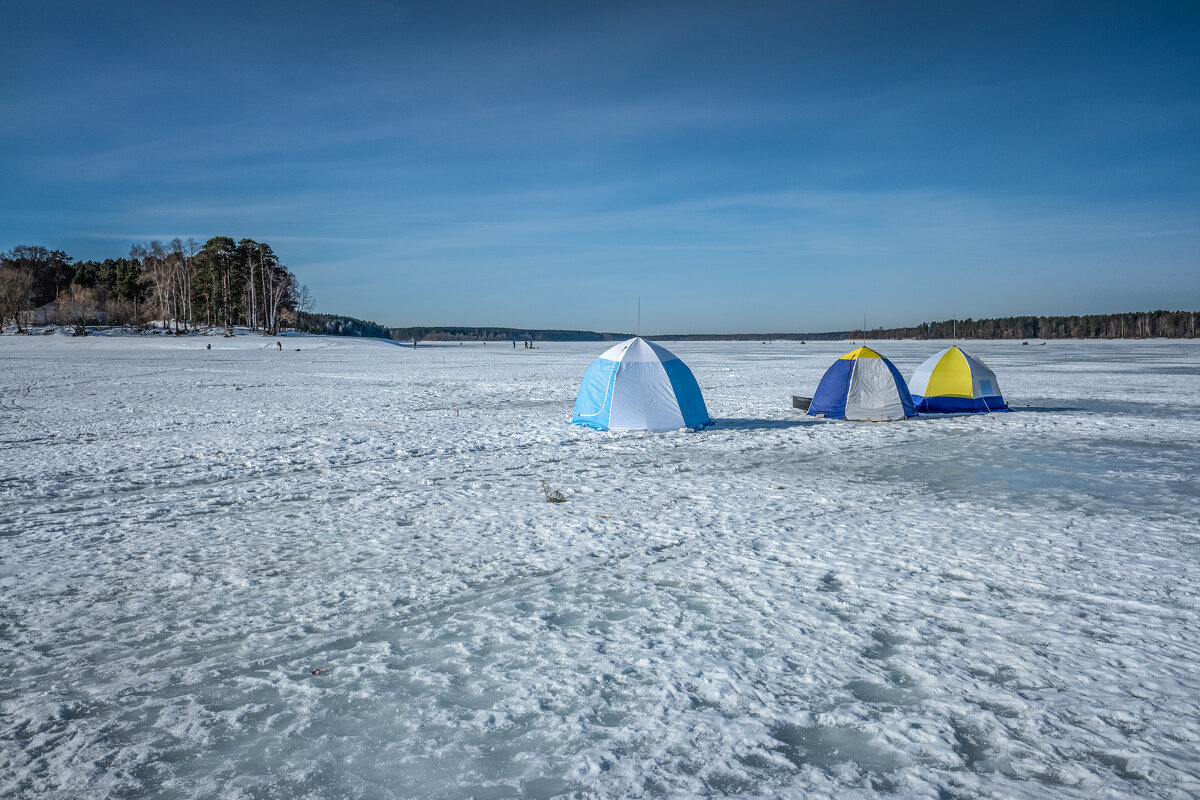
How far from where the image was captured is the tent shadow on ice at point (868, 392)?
16953 millimetres

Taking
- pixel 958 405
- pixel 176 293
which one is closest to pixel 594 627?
pixel 958 405

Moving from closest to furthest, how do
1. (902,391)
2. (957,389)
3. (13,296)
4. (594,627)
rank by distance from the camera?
(594,627)
(902,391)
(957,389)
(13,296)

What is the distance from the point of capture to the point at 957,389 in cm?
1859

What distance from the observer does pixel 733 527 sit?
7.59 meters

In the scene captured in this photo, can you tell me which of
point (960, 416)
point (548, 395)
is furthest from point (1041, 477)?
point (548, 395)

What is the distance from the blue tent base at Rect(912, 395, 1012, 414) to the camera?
18516 mm

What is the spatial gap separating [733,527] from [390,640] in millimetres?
4145

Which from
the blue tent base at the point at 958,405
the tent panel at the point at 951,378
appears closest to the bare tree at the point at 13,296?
the blue tent base at the point at 958,405

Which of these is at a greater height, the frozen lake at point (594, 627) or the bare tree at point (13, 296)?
the bare tree at point (13, 296)

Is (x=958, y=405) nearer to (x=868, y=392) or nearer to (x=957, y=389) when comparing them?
(x=957, y=389)

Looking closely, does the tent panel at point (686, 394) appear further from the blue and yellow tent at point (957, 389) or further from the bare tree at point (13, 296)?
the bare tree at point (13, 296)

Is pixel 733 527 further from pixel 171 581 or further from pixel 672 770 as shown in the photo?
pixel 171 581

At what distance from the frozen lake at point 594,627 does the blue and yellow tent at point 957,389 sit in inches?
280

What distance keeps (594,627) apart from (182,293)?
100528 millimetres
